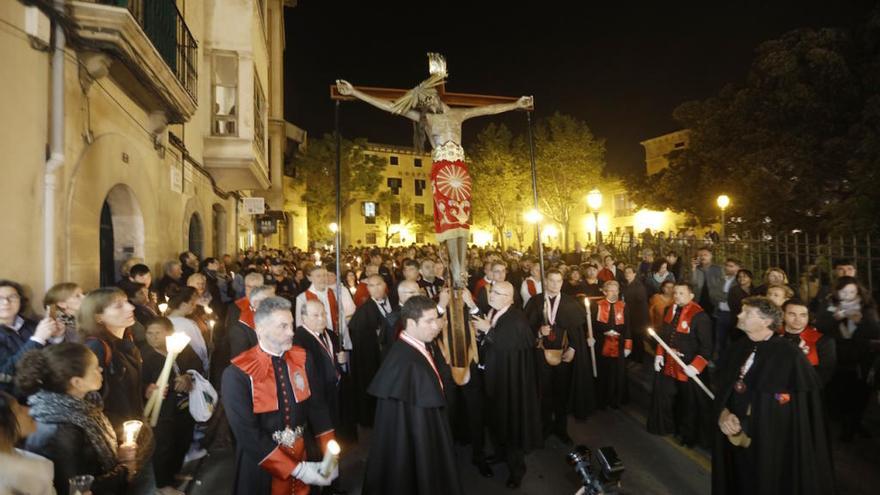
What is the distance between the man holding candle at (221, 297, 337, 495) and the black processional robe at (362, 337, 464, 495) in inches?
20.6

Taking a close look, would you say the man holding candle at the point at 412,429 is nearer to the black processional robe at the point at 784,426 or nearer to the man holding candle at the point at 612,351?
the black processional robe at the point at 784,426

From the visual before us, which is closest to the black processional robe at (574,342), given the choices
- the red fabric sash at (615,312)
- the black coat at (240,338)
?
the red fabric sash at (615,312)

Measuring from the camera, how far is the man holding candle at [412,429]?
3.41 metres

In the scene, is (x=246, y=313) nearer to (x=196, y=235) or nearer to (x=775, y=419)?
(x=775, y=419)

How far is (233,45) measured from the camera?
12.7m

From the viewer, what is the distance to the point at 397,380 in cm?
346

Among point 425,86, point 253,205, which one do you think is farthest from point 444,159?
point 253,205

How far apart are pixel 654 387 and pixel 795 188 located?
11685mm

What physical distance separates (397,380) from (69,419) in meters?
1.84

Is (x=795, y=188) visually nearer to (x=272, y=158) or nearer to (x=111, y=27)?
(x=111, y=27)

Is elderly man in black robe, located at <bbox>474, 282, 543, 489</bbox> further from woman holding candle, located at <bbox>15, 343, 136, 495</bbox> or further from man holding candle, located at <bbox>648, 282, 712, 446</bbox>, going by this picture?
woman holding candle, located at <bbox>15, 343, 136, 495</bbox>

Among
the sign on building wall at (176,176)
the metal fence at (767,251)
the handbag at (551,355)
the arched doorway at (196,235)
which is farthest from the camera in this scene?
the arched doorway at (196,235)

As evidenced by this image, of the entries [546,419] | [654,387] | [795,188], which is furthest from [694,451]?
[795,188]

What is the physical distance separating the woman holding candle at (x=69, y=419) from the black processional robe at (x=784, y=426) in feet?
14.1
